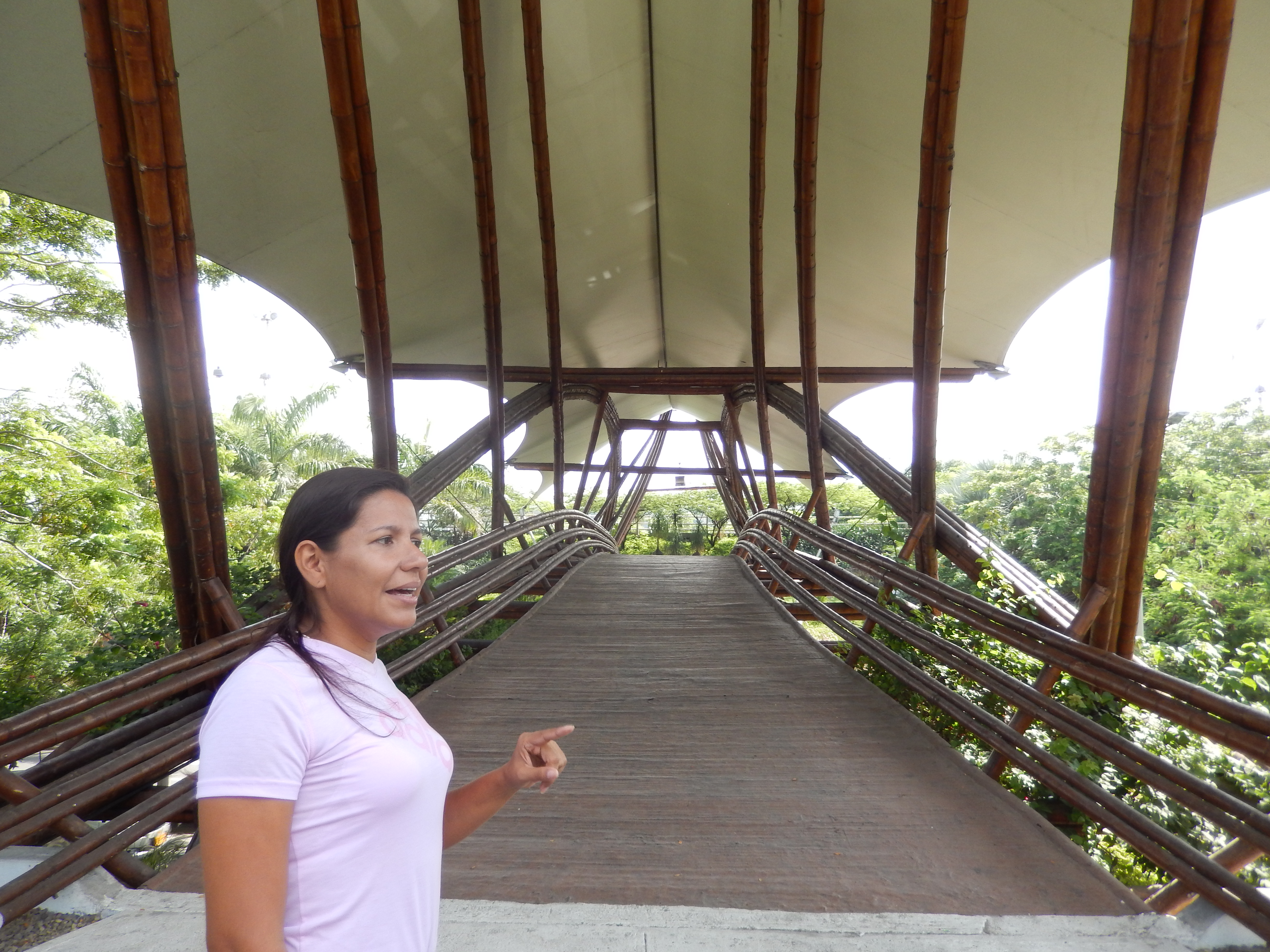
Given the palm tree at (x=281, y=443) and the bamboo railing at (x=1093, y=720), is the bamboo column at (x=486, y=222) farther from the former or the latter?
the palm tree at (x=281, y=443)

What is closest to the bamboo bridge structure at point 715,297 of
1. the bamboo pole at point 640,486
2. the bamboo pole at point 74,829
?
the bamboo pole at point 74,829

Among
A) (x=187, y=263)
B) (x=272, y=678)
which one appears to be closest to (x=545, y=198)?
(x=187, y=263)

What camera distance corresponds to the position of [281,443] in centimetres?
1847

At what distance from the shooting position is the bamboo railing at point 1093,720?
1.56 metres

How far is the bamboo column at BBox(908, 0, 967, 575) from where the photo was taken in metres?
3.70

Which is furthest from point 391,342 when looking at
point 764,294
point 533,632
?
point 533,632

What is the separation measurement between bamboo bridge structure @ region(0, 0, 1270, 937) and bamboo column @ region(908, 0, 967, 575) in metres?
0.02

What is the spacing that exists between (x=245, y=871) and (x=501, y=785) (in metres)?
0.45

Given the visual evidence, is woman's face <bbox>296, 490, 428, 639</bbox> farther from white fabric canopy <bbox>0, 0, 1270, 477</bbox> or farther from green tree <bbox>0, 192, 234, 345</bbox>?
Result: green tree <bbox>0, 192, 234, 345</bbox>

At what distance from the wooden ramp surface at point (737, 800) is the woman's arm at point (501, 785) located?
2.53 ft

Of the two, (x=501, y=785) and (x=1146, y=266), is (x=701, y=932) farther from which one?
(x=1146, y=266)

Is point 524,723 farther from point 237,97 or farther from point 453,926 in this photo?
point 237,97

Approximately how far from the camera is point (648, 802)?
7.72ft

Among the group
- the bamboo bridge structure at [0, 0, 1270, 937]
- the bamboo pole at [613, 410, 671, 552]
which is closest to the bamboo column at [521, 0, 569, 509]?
the bamboo bridge structure at [0, 0, 1270, 937]
